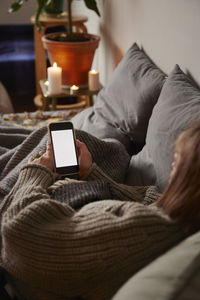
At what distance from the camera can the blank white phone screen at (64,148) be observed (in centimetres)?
124

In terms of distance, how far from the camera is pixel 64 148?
1259mm

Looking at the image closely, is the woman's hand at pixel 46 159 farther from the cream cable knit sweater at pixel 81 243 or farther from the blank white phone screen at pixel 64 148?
the cream cable knit sweater at pixel 81 243

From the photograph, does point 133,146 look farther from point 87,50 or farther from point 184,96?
point 87,50

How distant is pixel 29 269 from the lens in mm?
866

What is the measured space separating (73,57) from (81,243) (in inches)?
69.6

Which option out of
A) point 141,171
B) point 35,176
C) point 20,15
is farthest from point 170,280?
point 20,15

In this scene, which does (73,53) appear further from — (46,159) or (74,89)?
(46,159)

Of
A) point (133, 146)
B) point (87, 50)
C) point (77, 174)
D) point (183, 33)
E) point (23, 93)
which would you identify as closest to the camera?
point (77, 174)

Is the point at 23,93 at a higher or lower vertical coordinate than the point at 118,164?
lower

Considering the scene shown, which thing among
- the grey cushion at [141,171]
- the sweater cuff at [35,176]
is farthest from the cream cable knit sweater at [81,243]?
the grey cushion at [141,171]

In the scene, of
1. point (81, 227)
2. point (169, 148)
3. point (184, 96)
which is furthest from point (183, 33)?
point (81, 227)

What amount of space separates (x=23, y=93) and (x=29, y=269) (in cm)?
299

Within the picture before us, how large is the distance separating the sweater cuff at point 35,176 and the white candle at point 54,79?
137cm

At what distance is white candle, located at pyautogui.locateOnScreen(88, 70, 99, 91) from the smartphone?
1226 millimetres
